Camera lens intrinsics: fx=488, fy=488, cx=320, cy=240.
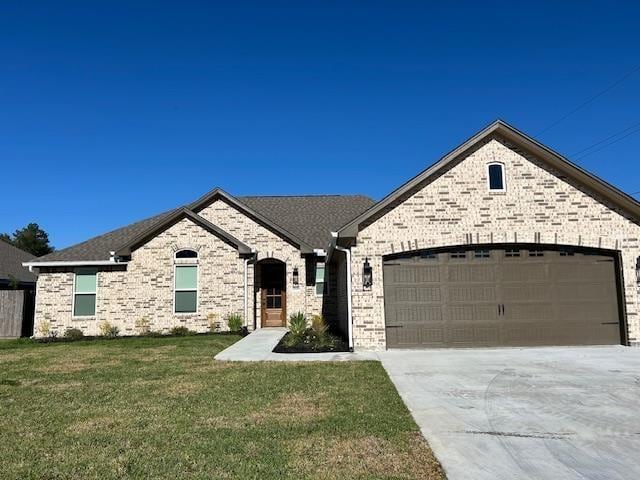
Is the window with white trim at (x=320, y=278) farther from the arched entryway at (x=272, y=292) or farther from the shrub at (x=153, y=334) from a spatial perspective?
the shrub at (x=153, y=334)

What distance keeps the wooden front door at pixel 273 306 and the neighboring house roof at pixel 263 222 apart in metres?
2.20

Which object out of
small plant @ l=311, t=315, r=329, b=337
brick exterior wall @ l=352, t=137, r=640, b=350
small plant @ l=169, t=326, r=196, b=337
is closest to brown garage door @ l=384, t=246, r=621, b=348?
brick exterior wall @ l=352, t=137, r=640, b=350

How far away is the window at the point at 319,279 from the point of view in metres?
18.9

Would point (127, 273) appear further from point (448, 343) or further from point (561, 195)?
point (561, 195)

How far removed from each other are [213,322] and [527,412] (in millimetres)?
13356

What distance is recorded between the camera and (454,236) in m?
12.7

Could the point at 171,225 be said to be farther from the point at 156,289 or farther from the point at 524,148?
the point at 524,148

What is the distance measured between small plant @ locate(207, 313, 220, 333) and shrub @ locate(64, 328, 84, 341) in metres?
4.58

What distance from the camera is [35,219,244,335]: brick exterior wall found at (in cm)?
1798

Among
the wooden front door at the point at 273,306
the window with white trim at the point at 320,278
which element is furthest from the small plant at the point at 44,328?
the window with white trim at the point at 320,278

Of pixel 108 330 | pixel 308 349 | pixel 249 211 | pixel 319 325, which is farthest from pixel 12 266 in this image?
pixel 308 349

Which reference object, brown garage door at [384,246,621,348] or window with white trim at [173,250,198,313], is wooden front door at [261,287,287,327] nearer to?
window with white trim at [173,250,198,313]

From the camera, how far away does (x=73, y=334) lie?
1755 cm

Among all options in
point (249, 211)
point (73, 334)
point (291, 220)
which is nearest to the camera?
point (73, 334)
